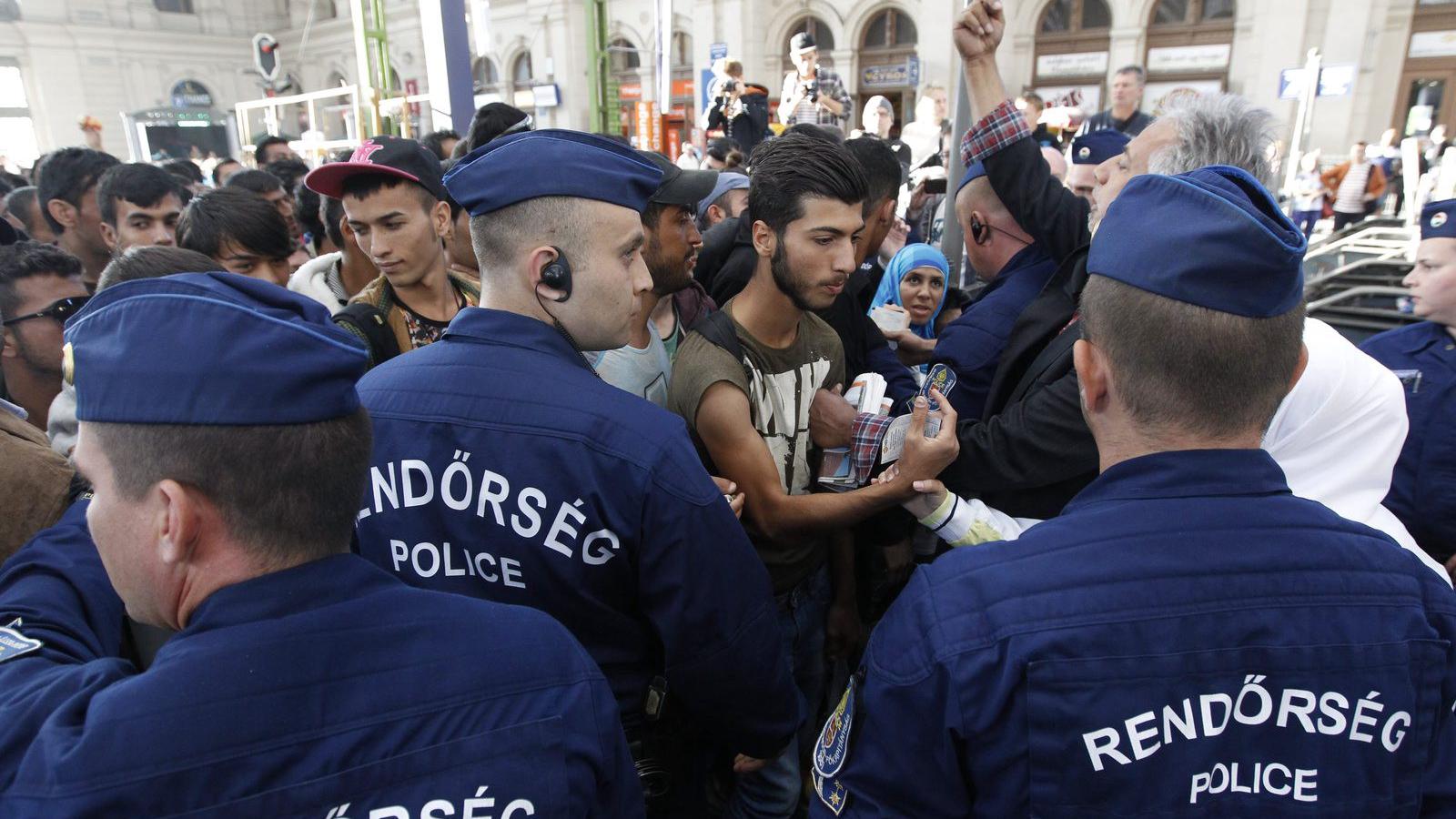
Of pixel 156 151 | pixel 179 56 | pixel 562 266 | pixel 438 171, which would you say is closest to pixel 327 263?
pixel 438 171

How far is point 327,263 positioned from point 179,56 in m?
39.0

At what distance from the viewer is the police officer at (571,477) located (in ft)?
4.98

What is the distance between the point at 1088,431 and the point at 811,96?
6.21 metres

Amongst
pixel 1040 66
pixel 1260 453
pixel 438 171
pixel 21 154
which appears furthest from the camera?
pixel 21 154

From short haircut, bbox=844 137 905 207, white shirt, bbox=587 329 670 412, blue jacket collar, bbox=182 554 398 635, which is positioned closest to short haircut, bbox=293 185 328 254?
white shirt, bbox=587 329 670 412

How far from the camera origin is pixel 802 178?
2.42m

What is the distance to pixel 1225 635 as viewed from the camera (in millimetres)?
1042

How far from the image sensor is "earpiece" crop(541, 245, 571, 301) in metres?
1.69

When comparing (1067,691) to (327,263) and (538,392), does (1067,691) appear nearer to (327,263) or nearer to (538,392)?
(538,392)

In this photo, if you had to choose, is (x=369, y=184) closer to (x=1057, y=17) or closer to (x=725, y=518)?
(x=725, y=518)

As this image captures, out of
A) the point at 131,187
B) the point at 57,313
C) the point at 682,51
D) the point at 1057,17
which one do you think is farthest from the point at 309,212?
the point at 682,51

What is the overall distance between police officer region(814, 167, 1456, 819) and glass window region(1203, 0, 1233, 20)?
21439 mm

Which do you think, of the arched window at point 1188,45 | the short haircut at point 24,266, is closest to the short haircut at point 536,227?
the short haircut at point 24,266

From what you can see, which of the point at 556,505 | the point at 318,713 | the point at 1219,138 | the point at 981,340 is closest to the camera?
the point at 318,713
